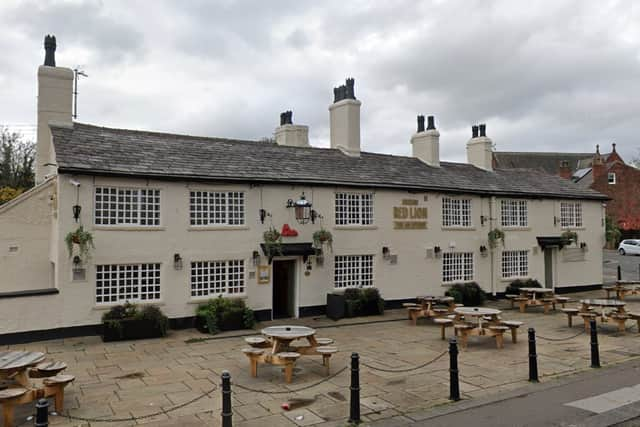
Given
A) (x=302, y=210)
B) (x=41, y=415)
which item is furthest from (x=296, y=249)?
(x=41, y=415)

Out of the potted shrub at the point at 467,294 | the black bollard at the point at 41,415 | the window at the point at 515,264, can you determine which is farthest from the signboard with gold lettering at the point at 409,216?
the black bollard at the point at 41,415

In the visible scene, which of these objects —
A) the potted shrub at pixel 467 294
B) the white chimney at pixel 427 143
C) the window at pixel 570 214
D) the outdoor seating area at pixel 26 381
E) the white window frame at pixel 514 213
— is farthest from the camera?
the window at pixel 570 214

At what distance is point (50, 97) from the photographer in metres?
14.9

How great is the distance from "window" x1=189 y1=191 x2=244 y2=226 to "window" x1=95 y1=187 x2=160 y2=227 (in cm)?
115

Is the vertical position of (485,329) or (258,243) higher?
(258,243)

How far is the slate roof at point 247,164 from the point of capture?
1383cm

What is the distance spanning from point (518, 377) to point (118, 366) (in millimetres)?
8305

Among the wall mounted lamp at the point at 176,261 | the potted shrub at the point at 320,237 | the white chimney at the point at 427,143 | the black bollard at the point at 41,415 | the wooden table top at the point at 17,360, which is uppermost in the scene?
the white chimney at the point at 427,143

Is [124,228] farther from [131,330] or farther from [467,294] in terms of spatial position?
[467,294]

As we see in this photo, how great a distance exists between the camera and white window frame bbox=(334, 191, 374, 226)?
17297 mm

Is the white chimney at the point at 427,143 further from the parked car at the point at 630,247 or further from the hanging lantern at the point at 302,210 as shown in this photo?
the parked car at the point at 630,247

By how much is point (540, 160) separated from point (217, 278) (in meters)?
59.2

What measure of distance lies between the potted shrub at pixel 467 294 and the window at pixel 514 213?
397 cm

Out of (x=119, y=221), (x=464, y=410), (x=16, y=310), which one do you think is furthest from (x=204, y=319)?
(x=464, y=410)
